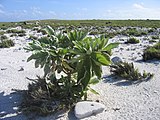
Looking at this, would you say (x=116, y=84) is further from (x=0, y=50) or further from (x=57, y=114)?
(x=0, y=50)

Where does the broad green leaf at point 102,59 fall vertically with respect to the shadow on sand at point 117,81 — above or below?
above

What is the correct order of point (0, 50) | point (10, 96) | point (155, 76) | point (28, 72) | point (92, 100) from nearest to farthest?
point (92, 100), point (10, 96), point (155, 76), point (28, 72), point (0, 50)

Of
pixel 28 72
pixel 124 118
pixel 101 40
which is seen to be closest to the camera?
pixel 124 118

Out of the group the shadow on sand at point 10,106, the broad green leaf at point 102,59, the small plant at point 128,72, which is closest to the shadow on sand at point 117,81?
the small plant at point 128,72

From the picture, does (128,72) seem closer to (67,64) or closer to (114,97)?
(114,97)

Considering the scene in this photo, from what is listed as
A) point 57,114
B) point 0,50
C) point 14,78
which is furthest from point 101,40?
point 0,50

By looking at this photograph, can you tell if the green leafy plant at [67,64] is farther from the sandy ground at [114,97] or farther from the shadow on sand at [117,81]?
the shadow on sand at [117,81]

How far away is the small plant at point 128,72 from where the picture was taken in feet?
24.5

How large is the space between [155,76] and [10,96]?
3960mm

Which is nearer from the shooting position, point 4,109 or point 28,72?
point 4,109

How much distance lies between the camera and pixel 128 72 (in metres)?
7.72

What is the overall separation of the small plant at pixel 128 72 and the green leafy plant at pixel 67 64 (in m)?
1.63

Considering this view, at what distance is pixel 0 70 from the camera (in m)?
9.52

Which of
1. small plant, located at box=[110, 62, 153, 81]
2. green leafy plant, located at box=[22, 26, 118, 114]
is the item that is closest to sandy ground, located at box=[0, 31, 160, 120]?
small plant, located at box=[110, 62, 153, 81]
